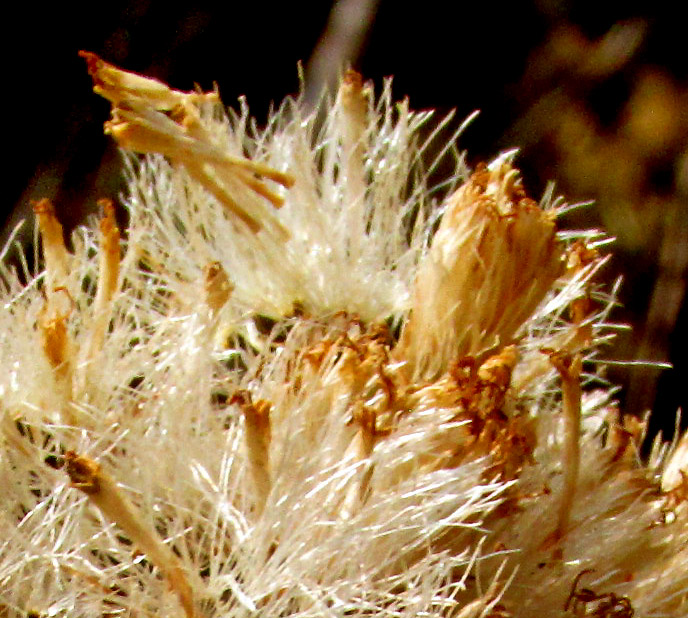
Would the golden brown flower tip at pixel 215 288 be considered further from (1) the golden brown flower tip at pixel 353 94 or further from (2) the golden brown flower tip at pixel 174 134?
(1) the golden brown flower tip at pixel 353 94

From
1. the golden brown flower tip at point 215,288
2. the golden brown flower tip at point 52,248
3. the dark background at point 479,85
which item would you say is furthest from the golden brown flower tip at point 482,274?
the dark background at point 479,85

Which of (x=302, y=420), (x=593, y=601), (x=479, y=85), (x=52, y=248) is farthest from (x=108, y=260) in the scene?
(x=479, y=85)

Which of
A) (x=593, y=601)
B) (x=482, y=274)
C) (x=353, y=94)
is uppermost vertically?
(x=353, y=94)

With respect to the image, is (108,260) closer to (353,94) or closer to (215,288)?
(215,288)

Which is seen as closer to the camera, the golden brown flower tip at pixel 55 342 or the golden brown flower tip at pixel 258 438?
the golden brown flower tip at pixel 258 438

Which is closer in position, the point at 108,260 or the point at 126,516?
the point at 126,516

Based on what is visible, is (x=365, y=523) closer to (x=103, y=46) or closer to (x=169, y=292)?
(x=169, y=292)

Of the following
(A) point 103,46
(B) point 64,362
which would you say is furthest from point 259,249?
(A) point 103,46
